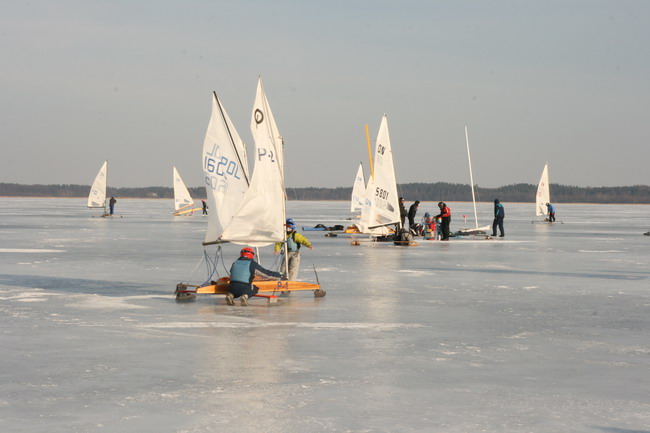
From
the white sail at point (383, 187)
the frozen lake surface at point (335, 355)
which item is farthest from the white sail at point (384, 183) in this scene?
the frozen lake surface at point (335, 355)

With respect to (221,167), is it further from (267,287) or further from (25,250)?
(25,250)

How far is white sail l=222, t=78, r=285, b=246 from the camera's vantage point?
15.8 m

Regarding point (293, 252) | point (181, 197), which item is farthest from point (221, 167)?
point (181, 197)

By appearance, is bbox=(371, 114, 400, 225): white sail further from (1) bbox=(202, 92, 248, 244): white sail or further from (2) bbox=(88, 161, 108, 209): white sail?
(2) bbox=(88, 161, 108, 209): white sail

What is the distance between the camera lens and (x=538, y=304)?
15.3m

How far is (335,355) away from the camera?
405 inches

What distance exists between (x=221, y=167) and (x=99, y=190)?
59152mm

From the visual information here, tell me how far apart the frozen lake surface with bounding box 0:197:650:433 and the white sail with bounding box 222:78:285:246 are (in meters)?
1.32

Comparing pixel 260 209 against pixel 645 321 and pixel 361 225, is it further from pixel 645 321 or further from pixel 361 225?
pixel 361 225

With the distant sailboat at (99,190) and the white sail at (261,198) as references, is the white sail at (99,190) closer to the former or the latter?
the distant sailboat at (99,190)

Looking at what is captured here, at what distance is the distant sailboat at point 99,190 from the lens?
2837 inches

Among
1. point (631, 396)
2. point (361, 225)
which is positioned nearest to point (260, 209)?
point (631, 396)

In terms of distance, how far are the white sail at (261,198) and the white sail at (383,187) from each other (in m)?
17.3

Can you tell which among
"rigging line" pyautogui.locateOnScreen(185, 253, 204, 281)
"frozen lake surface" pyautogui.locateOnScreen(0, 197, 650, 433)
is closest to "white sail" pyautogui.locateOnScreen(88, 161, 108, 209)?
"rigging line" pyautogui.locateOnScreen(185, 253, 204, 281)
